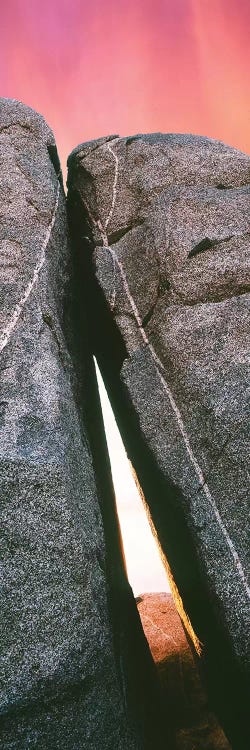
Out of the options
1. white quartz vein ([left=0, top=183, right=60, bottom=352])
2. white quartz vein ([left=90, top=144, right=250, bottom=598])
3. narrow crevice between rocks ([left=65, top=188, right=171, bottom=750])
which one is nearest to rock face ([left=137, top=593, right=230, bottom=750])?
narrow crevice between rocks ([left=65, top=188, right=171, bottom=750])

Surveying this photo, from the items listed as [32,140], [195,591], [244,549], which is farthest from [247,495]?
[32,140]

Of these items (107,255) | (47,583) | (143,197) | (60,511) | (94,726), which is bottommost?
(94,726)

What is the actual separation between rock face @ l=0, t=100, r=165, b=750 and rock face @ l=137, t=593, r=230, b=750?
212 centimetres

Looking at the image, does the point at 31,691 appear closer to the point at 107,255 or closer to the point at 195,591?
the point at 195,591

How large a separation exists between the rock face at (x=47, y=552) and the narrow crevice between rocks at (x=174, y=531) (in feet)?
1.60

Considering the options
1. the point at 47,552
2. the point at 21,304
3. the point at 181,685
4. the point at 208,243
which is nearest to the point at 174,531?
the point at 47,552

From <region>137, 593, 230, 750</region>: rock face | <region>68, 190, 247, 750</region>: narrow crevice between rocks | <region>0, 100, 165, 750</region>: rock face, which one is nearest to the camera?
<region>0, 100, 165, 750</region>: rock face

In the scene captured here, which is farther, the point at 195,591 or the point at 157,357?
the point at 157,357

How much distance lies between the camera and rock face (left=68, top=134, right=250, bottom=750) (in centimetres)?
265

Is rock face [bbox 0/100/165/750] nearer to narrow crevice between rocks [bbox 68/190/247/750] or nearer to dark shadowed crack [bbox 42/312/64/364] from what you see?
dark shadowed crack [bbox 42/312/64/364]

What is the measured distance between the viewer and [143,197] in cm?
418

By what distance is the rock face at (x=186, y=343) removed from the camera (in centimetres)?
265

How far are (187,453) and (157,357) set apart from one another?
2.61 feet

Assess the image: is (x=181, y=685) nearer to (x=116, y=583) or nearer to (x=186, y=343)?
(x=116, y=583)
